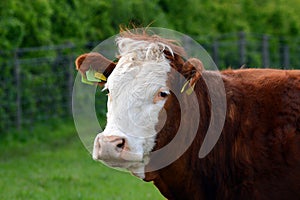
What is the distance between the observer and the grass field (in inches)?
407

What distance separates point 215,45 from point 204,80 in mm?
15876

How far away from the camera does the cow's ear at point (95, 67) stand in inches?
250

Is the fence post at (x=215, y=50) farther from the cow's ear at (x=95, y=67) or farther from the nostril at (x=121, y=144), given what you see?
the nostril at (x=121, y=144)

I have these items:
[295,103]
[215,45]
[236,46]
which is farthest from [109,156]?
[236,46]

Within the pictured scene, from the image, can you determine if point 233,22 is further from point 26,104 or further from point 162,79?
point 162,79

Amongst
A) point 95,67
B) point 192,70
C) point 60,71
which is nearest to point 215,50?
point 60,71

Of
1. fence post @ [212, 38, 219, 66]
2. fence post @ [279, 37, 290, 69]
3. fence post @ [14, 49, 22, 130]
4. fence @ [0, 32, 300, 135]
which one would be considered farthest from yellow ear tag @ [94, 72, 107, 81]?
fence post @ [279, 37, 290, 69]

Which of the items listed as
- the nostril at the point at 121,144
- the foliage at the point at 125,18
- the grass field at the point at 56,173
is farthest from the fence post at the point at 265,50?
the nostril at the point at 121,144

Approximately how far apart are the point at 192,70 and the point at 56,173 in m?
6.48

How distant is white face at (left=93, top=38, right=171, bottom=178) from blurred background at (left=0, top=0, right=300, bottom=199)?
4361mm

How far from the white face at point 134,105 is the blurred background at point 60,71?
14.3ft

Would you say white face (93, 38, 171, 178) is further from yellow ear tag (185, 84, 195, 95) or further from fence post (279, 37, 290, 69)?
fence post (279, 37, 290, 69)

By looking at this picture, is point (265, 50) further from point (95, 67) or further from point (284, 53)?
point (95, 67)

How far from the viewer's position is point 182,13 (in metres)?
22.0
